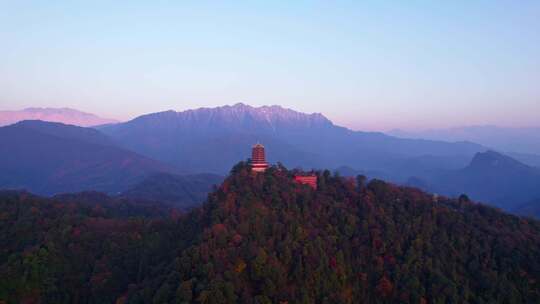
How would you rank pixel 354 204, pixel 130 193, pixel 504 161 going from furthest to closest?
pixel 504 161, pixel 130 193, pixel 354 204

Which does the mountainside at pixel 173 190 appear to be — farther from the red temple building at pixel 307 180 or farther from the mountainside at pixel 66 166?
the red temple building at pixel 307 180

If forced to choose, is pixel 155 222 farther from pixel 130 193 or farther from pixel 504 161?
pixel 504 161

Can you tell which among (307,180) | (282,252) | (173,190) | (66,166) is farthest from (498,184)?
(282,252)

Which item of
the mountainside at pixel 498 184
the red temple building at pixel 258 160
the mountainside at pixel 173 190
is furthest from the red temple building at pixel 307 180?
the mountainside at pixel 498 184

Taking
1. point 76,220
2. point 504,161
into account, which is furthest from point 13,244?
point 504,161

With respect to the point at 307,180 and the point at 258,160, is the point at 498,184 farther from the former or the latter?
the point at 258,160

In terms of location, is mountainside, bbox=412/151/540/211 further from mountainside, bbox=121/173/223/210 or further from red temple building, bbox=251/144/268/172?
red temple building, bbox=251/144/268/172
